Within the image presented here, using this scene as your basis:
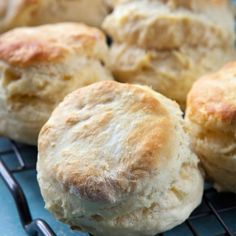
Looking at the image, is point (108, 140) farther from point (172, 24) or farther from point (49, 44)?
point (172, 24)

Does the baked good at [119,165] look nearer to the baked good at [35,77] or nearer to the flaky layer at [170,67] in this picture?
the baked good at [35,77]

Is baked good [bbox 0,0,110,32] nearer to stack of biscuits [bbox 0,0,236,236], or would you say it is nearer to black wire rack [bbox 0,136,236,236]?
stack of biscuits [bbox 0,0,236,236]

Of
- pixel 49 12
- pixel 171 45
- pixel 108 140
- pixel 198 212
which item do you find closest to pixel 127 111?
pixel 108 140

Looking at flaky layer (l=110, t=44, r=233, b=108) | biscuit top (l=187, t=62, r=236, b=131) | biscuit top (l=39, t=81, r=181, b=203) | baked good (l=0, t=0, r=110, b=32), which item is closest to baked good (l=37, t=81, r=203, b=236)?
biscuit top (l=39, t=81, r=181, b=203)

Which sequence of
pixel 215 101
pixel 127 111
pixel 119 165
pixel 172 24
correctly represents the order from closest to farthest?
pixel 119 165, pixel 127 111, pixel 215 101, pixel 172 24

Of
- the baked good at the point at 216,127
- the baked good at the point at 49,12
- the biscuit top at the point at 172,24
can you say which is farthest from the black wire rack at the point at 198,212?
the baked good at the point at 49,12
